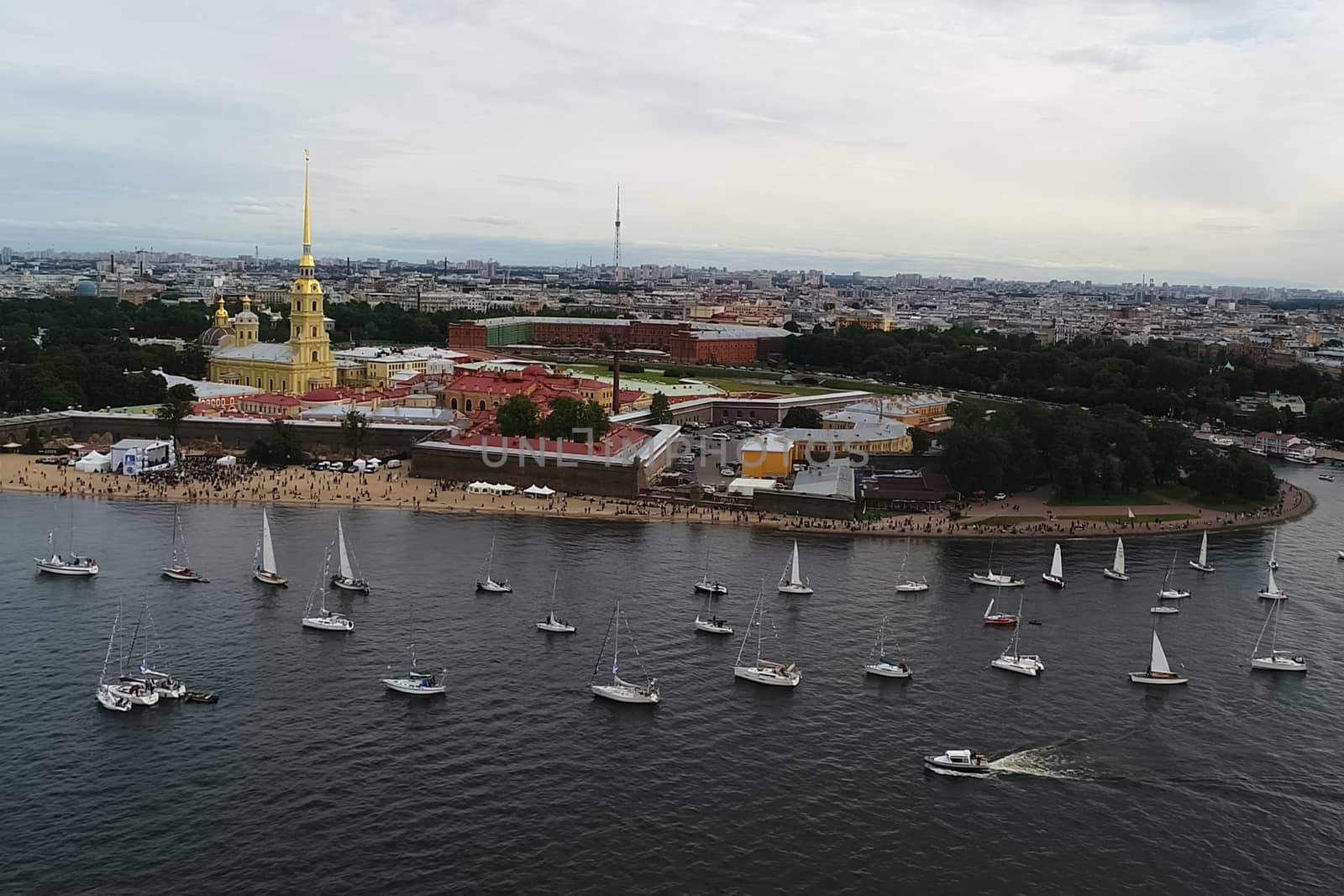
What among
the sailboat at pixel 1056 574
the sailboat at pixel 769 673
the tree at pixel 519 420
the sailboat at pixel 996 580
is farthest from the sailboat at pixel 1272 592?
the tree at pixel 519 420

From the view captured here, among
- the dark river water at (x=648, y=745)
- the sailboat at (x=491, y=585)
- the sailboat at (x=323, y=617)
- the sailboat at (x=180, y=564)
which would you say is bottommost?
the dark river water at (x=648, y=745)

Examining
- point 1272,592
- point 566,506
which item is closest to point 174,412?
point 566,506

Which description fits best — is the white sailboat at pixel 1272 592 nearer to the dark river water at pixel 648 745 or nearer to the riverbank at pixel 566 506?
the dark river water at pixel 648 745

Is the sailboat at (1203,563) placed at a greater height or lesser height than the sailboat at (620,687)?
greater

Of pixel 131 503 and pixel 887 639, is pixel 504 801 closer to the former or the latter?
pixel 887 639

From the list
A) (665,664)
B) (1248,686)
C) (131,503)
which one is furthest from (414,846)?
(131,503)

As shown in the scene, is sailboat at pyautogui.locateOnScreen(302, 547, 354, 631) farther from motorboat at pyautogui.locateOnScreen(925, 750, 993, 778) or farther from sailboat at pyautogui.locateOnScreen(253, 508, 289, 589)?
motorboat at pyautogui.locateOnScreen(925, 750, 993, 778)

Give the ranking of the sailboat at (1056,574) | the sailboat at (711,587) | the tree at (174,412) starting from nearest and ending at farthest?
1. the sailboat at (711,587)
2. the sailboat at (1056,574)
3. the tree at (174,412)
